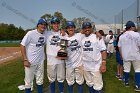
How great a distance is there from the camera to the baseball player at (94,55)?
7219 millimetres

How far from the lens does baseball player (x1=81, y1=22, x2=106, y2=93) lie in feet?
23.7

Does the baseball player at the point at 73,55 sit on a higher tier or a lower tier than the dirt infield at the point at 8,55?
higher

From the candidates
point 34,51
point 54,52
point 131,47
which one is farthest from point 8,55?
point 54,52

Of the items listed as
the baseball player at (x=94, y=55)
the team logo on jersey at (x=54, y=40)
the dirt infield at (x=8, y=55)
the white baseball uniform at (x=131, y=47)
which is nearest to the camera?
the baseball player at (x=94, y=55)

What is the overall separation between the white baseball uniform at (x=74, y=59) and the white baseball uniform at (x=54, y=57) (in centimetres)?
21

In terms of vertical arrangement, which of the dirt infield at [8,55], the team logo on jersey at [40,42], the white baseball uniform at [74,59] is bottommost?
the dirt infield at [8,55]

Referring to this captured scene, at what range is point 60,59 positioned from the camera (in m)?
7.95

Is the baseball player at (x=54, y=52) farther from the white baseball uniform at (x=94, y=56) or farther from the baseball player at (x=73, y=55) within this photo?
the white baseball uniform at (x=94, y=56)

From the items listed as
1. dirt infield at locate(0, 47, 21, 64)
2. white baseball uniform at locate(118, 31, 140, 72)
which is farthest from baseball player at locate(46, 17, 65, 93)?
dirt infield at locate(0, 47, 21, 64)

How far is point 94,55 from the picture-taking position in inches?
287

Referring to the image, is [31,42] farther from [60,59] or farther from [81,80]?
[81,80]

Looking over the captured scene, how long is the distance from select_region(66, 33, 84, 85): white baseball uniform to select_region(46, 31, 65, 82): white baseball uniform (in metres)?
0.21

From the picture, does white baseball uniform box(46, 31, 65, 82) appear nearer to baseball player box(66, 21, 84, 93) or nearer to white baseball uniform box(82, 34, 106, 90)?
baseball player box(66, 21, 84, 93)

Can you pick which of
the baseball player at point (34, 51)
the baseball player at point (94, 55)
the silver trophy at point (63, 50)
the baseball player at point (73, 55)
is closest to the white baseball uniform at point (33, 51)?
the baseball player at point (34, 51)
